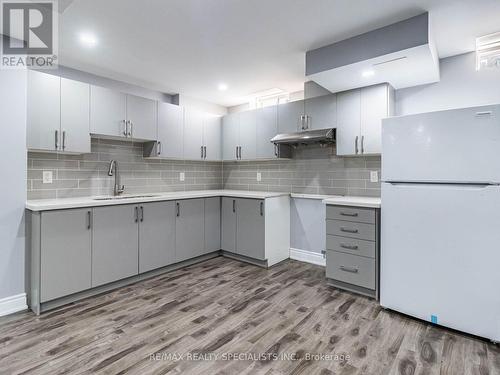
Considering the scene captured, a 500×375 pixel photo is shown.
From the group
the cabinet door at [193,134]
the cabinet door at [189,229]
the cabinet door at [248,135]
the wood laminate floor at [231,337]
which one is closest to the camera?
the wood laminate floor at [231,337]

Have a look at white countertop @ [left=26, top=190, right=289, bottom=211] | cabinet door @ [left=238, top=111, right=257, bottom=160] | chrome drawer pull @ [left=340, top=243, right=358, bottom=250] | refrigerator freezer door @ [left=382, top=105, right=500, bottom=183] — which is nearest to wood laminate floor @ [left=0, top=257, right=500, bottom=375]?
chrome drawer pull @ [left=340, top=243, right=358, bottom=250]

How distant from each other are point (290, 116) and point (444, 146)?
196 cm

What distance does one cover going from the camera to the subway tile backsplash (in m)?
3.04

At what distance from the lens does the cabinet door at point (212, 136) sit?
14.1 ft

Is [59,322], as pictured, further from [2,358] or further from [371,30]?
[371,30]

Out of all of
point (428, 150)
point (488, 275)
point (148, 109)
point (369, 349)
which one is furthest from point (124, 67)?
point (488, 275)

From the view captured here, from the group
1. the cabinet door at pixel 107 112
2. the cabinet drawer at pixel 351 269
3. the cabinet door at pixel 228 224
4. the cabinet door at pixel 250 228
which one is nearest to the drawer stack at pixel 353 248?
the cabinet drawer at pixel 351 269

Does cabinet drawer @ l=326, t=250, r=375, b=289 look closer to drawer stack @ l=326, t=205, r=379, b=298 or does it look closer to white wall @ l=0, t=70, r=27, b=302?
drawer stack @ l=326, t=205, r=379, b=298

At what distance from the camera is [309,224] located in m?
3.86

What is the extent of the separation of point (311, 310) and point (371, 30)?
254 centimetres

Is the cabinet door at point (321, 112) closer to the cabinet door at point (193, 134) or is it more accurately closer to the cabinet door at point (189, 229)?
the cabinet door at point (193, 134)

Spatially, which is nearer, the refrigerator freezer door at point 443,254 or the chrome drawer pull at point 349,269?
the refrigerator freezer door at point 443,254

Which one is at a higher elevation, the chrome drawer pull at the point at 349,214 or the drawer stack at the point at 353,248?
the chrome drawer pull at the point at 349,214

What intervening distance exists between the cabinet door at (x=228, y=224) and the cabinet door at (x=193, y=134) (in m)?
0.81
